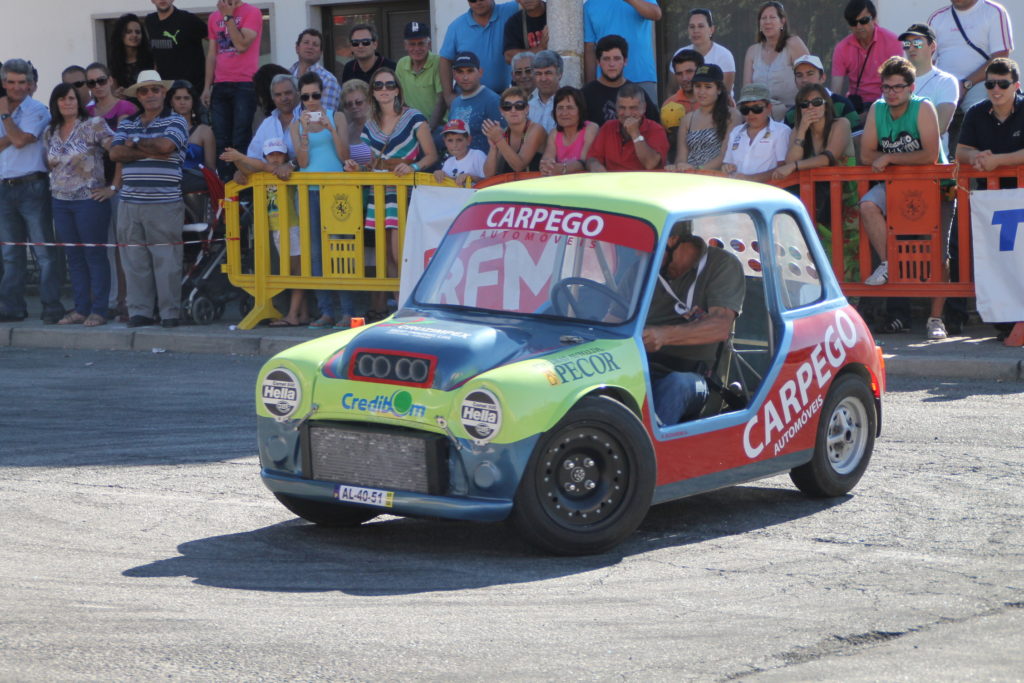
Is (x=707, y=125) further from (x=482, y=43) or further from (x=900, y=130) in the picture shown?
(x=482, y=43)

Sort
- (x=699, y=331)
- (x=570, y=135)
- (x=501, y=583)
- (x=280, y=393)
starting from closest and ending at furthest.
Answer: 1. (x=501, y=583)
2. (x=280, y=393)
3. (x=699, y=331)
4. (x=570, y=135)

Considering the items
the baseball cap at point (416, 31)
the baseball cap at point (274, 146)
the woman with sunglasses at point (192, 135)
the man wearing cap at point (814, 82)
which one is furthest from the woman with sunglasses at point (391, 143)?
the man wearing cap at point (814, 82)

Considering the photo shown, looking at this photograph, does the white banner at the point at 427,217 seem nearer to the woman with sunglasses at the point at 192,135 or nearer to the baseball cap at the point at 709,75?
the baseball cap at the point at 709,75

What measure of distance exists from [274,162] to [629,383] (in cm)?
859

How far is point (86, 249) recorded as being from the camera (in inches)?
619

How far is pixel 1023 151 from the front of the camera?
1217cm

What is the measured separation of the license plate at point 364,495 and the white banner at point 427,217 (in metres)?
6.88

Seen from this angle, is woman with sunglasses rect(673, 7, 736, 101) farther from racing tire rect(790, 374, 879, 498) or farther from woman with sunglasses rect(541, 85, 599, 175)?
racing tire rect(790, 374, 879, 498)

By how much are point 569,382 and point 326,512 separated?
1404mm

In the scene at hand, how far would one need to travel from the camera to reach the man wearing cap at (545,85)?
46.5 ft

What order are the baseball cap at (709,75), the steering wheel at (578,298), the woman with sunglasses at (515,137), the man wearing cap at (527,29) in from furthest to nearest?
the man wearing cap at (527,29), the woman with sunglasses at (515,137), the baseball cap at (709,75), the steering wheel at (578,298)

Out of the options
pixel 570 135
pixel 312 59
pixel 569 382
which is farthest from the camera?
pixel 312 59

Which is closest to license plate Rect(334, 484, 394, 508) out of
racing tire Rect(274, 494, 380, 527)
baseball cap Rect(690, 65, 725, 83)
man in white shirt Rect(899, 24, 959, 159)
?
racing tire Rect(274, 494, 380, 527)

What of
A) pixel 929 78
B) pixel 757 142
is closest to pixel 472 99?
pixel 757 142
